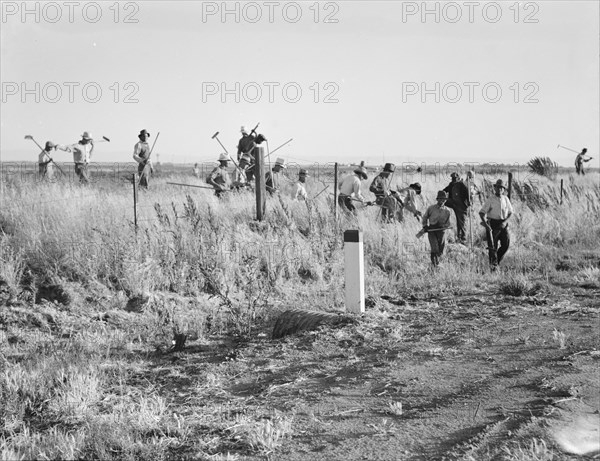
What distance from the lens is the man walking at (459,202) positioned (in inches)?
647

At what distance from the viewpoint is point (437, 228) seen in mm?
13383

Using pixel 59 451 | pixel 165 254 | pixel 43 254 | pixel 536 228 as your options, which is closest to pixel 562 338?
pixel 59 451

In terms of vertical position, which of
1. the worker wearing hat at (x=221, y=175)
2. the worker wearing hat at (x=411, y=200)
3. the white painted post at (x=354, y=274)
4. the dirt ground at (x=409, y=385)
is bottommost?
the dirt ground at (x=409, y=385)

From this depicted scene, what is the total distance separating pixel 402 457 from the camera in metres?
4.70

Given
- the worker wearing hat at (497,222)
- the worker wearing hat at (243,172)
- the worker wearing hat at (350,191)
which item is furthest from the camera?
the worker wearing hat at (243,172)

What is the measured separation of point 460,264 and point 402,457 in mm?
8852

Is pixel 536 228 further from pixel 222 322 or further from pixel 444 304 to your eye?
pixel 222 322

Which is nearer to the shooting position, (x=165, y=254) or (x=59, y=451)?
(x=59, y=451)

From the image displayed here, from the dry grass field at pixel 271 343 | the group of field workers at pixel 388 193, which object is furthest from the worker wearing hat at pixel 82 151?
the dry grass field at pixel 271 343

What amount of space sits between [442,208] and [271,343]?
6.92 metres

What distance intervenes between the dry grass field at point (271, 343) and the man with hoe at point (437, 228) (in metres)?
0.39

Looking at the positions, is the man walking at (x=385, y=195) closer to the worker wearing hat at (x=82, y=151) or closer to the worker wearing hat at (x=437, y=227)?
the worker wearing hat at (x=437, y=227)

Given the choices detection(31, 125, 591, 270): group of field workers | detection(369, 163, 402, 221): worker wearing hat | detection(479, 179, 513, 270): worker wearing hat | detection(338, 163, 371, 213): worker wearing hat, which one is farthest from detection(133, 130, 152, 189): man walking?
detection(479, 179, 513, 270): worker wearing hat

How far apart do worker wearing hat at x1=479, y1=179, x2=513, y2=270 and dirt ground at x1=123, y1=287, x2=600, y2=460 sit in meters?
5.08
